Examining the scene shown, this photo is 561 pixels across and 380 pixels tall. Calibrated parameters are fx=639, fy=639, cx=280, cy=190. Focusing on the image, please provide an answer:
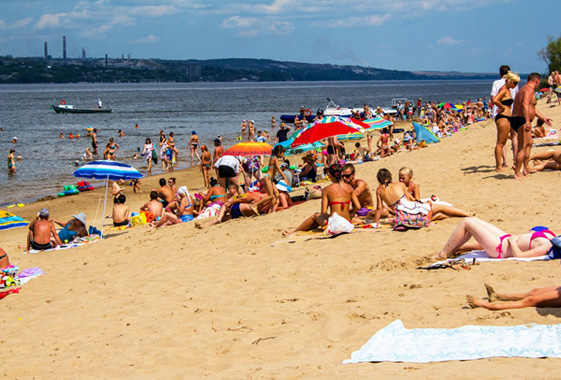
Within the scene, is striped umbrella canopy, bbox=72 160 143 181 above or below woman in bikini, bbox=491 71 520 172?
below

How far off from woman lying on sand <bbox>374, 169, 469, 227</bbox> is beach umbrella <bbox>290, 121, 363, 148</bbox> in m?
4.88

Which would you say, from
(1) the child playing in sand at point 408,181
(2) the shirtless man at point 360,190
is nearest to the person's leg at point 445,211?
(1) the child playing in sand at point 408,181

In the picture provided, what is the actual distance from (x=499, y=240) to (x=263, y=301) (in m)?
2.39

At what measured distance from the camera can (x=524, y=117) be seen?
9789 mm

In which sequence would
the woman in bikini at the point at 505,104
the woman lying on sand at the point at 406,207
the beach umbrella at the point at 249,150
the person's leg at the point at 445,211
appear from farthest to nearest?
1. the beach umbrella at the point at 249,150
2. the woman in bikini at the point at 505,104
3. the person's leg at the point at 445,211
4. the woman lying on sand at the point at 406,207

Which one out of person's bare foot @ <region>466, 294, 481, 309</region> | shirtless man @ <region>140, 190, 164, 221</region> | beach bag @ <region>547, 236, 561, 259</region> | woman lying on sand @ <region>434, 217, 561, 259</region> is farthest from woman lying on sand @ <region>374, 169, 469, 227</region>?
shirtless man @ <region>140, 190, 164, 221</region>

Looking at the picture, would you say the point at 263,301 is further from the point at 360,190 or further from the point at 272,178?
the point at 272,178

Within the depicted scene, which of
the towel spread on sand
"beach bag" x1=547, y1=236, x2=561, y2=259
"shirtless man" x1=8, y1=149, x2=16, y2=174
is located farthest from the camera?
"shirtless man" x1=8, y1=149, x2=16, y2=174

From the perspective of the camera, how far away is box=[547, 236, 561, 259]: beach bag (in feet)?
18.2

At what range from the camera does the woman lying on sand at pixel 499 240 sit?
5.98 metres

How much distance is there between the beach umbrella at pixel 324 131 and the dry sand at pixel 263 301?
357 centimetres

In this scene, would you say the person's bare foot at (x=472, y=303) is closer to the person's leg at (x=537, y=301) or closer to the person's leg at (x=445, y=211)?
the person's leg at (x=537, y=301)

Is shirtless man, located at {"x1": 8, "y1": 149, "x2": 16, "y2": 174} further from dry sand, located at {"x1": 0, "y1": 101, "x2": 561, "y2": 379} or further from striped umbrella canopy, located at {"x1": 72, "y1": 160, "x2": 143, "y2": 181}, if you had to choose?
dry sand, located at {"x1": 0, "y1": 101, "x2": 561, "y2": 379}

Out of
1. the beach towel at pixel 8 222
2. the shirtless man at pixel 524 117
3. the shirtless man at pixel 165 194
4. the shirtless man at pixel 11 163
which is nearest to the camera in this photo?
Answer: the shirtless man at pixel 524 117
